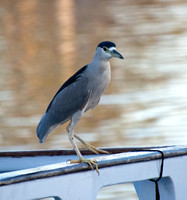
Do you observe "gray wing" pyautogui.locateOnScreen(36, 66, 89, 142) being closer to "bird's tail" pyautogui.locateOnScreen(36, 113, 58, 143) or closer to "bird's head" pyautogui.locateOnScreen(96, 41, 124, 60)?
"bird's tail" pyautogui.locateOnScreen(36, 113, 58, 143)

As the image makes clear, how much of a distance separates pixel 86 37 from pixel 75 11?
2.90 meters

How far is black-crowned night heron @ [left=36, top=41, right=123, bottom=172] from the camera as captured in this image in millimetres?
2500

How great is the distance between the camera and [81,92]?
2568 millimetres

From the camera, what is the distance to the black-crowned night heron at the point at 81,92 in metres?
2.50

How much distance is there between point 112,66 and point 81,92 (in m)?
4.38

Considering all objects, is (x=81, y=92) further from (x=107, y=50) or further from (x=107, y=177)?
(x=107, y=177)

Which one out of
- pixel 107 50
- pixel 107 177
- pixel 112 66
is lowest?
pixel 112 66

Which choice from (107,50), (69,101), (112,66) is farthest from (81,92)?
(112,66)

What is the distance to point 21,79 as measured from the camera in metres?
6.65

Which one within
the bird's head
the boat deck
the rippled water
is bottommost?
the rippled water

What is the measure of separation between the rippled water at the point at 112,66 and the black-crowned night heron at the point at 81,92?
1.81 meters

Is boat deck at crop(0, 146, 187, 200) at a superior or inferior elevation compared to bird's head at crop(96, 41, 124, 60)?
inferior

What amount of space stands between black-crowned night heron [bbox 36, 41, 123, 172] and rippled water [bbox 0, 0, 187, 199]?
5.95 feet

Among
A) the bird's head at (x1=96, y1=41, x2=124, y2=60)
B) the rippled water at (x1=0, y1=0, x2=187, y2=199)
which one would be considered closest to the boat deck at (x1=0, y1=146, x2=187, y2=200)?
the bird's head at (x1=96, y1=41, x2=124, y2=60)
